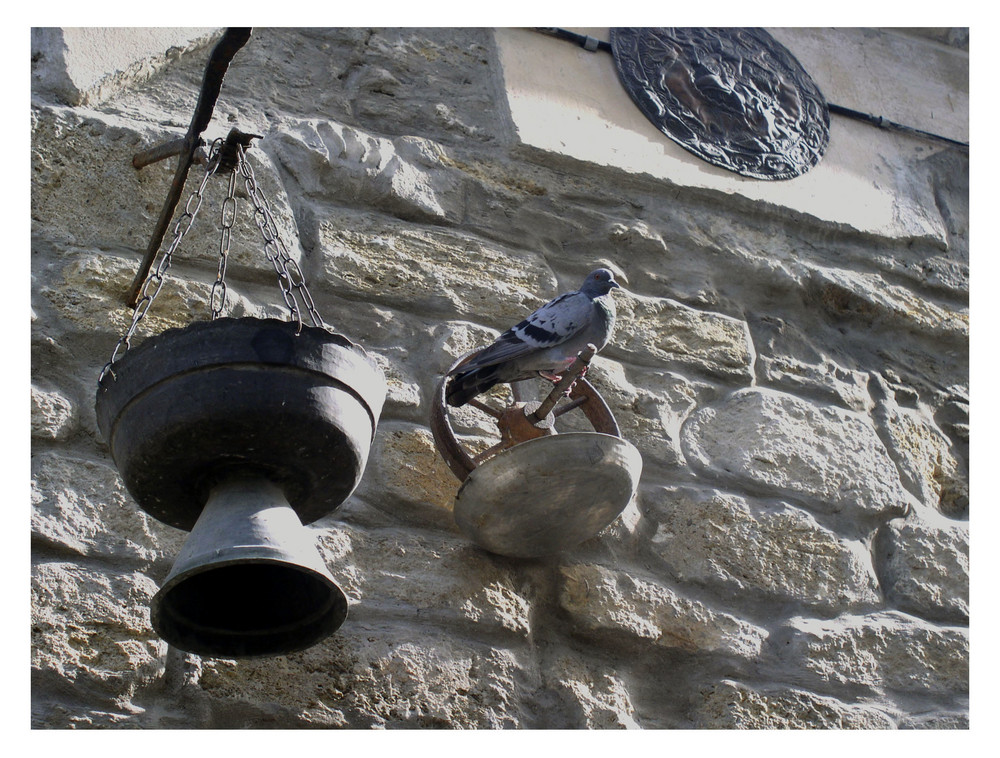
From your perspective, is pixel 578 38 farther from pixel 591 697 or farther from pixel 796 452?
pixel 591 697

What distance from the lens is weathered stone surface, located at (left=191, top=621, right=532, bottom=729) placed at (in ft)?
6.26

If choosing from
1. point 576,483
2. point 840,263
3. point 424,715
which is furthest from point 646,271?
point 424,715

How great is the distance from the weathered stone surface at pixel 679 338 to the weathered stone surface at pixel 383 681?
0.84 metres

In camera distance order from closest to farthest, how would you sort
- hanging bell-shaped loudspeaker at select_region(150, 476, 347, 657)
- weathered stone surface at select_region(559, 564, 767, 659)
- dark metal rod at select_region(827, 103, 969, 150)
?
hanging bell-shaped loudspeaker at select_region(150, 476, 347, 657)
weathered stone surface at select_region(559, 564, 767, 659)
dark metal rod at select_region(827, 103, 969, 150)

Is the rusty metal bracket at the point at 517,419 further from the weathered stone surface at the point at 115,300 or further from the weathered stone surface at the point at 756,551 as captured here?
the weathered stone surface at the point at 115,300

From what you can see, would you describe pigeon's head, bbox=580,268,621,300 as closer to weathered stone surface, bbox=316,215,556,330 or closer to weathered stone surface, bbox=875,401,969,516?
weathered stone surface, bbox=316,215,556,330

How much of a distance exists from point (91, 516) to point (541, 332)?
2.81ft

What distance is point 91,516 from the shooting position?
78.7 inches

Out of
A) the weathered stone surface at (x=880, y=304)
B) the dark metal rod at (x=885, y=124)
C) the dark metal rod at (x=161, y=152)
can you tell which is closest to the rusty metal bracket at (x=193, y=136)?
the dark metal rod at (x=161, y=152)

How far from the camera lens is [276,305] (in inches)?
93.5

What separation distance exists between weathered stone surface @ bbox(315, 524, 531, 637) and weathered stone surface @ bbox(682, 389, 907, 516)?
0.57 metres

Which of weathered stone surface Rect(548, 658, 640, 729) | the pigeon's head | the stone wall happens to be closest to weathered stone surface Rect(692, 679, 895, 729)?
the stone wall

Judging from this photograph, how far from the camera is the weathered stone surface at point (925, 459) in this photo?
2664mm

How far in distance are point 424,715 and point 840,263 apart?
1.70 meters
